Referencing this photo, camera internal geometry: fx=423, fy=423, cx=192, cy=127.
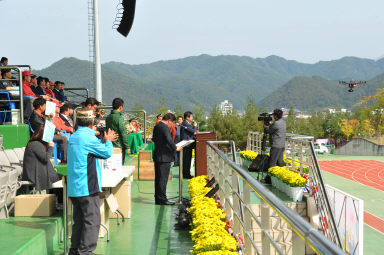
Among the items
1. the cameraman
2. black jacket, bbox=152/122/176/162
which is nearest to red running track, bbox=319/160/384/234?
the cameraman

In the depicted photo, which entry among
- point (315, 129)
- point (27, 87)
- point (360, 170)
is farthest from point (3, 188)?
point (315, 129)

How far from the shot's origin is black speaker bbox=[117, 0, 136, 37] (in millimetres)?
5969

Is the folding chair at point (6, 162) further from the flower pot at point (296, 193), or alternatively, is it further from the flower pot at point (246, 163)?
the flower pot at point (246, 163)

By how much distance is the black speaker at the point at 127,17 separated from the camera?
597 cm

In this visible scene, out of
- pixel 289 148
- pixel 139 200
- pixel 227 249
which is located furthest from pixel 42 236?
pixel 289 148

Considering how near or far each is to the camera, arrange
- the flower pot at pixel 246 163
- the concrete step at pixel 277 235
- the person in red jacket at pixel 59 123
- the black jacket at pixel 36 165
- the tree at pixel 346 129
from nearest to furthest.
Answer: the black jacket at pixel 36 165
the person in red jacket at pixel 59 123
the concrete step at pixel 277 235
the flower pot at pixel 246 163
the tree at pixel 346 129

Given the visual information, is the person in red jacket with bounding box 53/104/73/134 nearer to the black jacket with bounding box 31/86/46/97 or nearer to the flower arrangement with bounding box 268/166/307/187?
the black jacket with bounding box 31/86/46/97

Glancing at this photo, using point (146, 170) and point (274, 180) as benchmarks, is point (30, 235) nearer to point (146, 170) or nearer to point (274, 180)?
point (146, 170)

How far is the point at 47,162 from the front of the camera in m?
5.35

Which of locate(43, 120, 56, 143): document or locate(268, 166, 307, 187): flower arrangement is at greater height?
locate(43, 120, 56, 143): document

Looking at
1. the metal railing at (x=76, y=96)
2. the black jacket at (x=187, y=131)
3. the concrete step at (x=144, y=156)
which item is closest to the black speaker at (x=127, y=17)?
the black jacket at (x=187, y=131)

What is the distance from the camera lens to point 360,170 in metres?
A: 34.3

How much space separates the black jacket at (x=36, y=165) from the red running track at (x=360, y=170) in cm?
2500

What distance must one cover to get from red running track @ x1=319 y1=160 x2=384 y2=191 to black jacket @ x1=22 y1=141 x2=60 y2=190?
25.0 m
